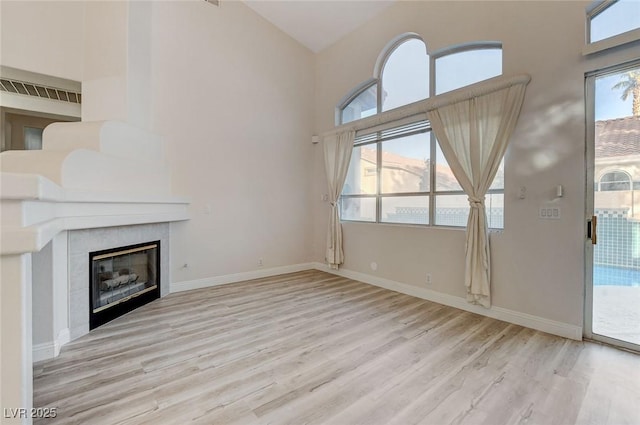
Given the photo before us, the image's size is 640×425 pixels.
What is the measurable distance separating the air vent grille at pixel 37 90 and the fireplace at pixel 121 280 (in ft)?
8.93

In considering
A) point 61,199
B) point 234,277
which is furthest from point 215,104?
point 234,277

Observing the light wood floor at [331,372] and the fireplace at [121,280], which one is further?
the fireplace at [121,280]

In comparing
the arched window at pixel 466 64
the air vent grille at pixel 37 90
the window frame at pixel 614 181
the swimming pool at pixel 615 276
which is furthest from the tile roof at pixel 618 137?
the air vent grille at pixel 37 90

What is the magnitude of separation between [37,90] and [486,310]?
6806 mm

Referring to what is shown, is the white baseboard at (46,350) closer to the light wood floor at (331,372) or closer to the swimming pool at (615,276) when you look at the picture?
the light wood floor at (331,372)

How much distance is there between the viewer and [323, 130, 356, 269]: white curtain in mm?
4941

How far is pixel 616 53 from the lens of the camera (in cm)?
243

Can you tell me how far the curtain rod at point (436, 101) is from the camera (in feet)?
9.86

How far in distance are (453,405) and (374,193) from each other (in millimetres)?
3327

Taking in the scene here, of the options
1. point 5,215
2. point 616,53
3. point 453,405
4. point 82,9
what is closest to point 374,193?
point 616,53

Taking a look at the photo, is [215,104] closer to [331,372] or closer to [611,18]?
[331,372]

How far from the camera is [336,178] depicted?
5.08m

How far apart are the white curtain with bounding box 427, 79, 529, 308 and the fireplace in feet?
13.5

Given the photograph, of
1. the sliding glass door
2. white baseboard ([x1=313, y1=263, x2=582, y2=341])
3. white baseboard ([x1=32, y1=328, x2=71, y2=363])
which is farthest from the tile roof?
white baseboard ([x1=32, y1=328, x2=71, y2=363])
